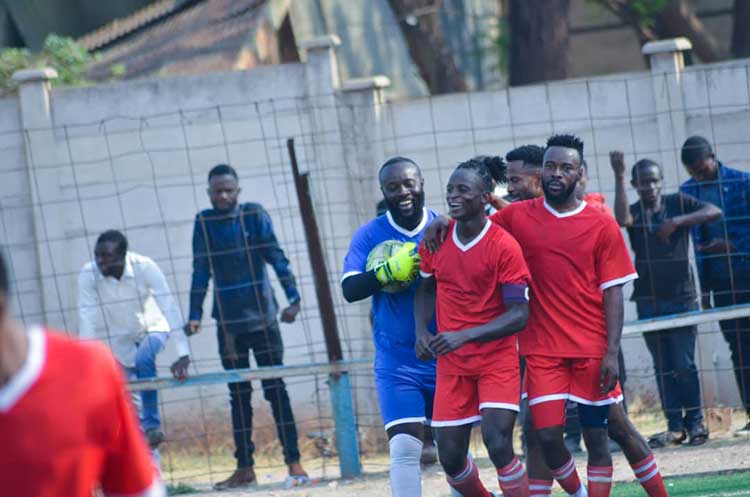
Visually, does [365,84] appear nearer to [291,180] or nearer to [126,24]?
[291,180]

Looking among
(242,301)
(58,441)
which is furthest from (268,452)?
(58,441)

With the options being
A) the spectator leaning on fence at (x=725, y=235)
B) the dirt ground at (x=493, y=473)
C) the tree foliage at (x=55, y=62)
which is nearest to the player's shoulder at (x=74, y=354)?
the dirt ground at (x=493, y=473)

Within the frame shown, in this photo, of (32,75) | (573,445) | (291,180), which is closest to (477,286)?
(573,445)

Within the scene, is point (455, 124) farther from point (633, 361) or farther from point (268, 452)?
point (268, 452)

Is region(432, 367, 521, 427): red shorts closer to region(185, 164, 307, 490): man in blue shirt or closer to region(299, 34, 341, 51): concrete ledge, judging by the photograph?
region(185, 164, 307, 490): man in blue shirt

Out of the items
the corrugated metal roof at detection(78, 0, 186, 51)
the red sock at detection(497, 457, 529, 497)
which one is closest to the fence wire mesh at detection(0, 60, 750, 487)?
the red sock at detection(497, 457, 529, 497)

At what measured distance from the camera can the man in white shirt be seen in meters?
9.09

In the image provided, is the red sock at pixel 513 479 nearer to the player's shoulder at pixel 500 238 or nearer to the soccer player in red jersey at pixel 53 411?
the player's shoulder at pixel 500 238

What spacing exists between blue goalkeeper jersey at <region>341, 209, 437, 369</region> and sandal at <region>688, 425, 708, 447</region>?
10.3 feet

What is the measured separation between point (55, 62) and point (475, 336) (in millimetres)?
8867

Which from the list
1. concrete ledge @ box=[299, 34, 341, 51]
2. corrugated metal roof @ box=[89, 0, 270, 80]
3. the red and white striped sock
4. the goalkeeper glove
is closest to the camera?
the red and white striped sock

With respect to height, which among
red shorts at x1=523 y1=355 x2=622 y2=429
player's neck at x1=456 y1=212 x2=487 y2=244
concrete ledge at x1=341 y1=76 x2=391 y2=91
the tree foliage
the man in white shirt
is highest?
the tree foliage

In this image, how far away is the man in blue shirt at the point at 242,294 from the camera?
9.17 metres

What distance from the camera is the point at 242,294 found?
9.38 metres
